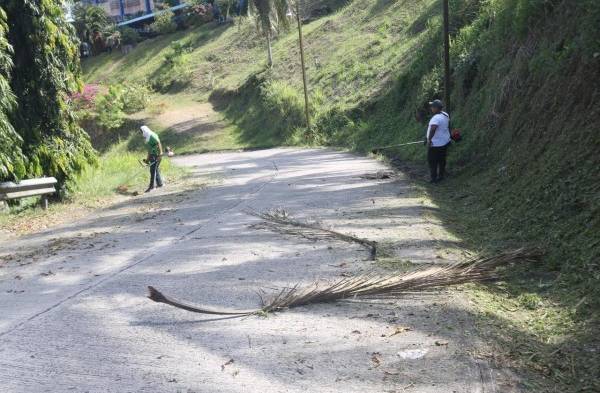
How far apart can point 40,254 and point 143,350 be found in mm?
4801

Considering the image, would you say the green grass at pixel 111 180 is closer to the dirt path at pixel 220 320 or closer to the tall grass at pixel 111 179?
the tall grass at pixel 111 179

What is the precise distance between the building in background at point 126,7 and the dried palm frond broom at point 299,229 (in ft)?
238

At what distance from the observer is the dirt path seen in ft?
13.8

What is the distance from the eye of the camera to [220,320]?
5.31 metres

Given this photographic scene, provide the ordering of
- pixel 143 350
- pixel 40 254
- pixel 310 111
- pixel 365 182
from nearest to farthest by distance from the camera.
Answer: pixel 143 350
pixel 40 254
pixel 365 182
pixel 310 111

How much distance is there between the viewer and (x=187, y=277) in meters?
6.79

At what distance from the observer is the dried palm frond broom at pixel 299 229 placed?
7806mm

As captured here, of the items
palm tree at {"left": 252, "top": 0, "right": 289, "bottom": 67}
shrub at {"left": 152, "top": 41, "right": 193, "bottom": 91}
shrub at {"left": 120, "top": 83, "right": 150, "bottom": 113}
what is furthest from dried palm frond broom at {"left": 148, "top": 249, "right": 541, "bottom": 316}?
shrub at {"left": 152, "top": 41, "right": 193, "bottom": 91}

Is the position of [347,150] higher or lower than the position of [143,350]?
lower

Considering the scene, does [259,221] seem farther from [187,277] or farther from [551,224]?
[551,224]

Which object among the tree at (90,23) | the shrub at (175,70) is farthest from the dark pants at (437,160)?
the tree at (90,23)

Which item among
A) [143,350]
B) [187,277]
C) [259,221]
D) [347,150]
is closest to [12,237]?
[259,221]

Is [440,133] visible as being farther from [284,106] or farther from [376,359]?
[284,106]

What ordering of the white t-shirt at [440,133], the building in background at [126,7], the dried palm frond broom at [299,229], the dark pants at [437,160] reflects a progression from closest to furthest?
the dried palm frond broom at [299,229] → the white t-shirt at [440,133] → the dark pants at [437,160] → the building in background at [126,7]
